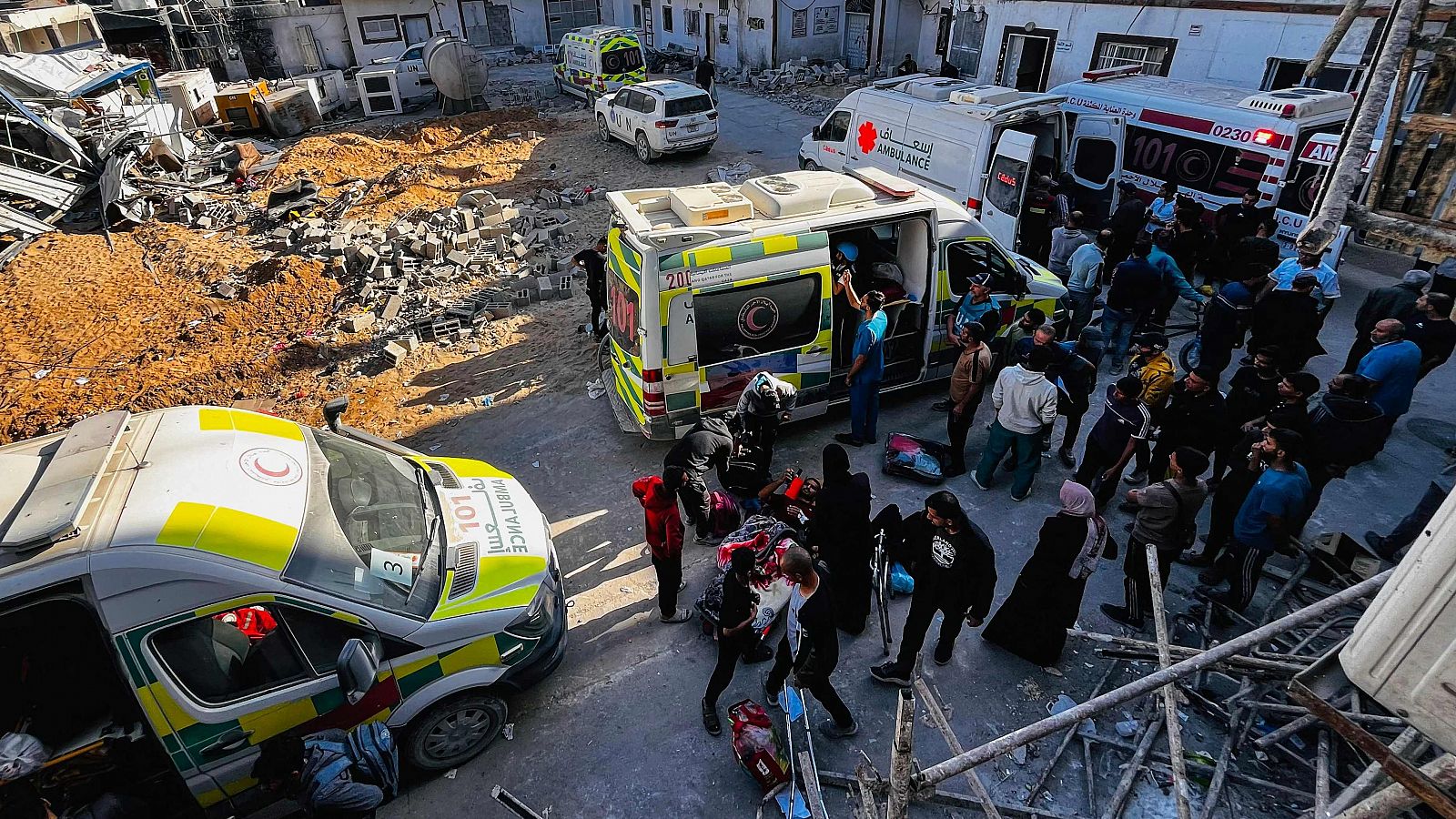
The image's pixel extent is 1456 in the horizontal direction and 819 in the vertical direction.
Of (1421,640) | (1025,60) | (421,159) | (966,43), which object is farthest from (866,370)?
(966,43)

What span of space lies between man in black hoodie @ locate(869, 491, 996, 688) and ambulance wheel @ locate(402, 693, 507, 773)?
2627mm

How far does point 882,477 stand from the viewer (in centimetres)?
710

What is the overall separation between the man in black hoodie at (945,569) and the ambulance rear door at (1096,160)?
9.16 metres

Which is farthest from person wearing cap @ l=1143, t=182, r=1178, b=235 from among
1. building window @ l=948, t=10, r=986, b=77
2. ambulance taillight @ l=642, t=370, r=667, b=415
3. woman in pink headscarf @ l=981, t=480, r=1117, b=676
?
building window @ l=948, t=10, r=986, b=77

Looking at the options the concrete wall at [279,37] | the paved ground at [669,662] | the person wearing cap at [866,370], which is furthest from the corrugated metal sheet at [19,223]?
the concrete wall at [279,37]

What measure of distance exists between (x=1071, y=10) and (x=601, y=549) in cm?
1712

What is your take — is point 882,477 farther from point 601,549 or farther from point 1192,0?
point 1192,0

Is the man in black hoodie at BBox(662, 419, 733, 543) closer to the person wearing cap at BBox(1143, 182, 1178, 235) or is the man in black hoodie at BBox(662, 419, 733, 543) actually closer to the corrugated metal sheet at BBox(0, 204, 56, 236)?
the person wearing cap at BBox(1143, 182, 1178, 235)

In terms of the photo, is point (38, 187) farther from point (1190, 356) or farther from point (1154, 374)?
point (1190, 356)

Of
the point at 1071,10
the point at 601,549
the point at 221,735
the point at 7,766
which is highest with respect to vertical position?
the point at 1071,10

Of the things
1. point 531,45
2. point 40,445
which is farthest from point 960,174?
point 531,45

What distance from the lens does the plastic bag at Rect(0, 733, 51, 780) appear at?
133 inches

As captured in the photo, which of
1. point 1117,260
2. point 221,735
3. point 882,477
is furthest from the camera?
point 1117,260

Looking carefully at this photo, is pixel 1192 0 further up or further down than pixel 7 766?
further up
